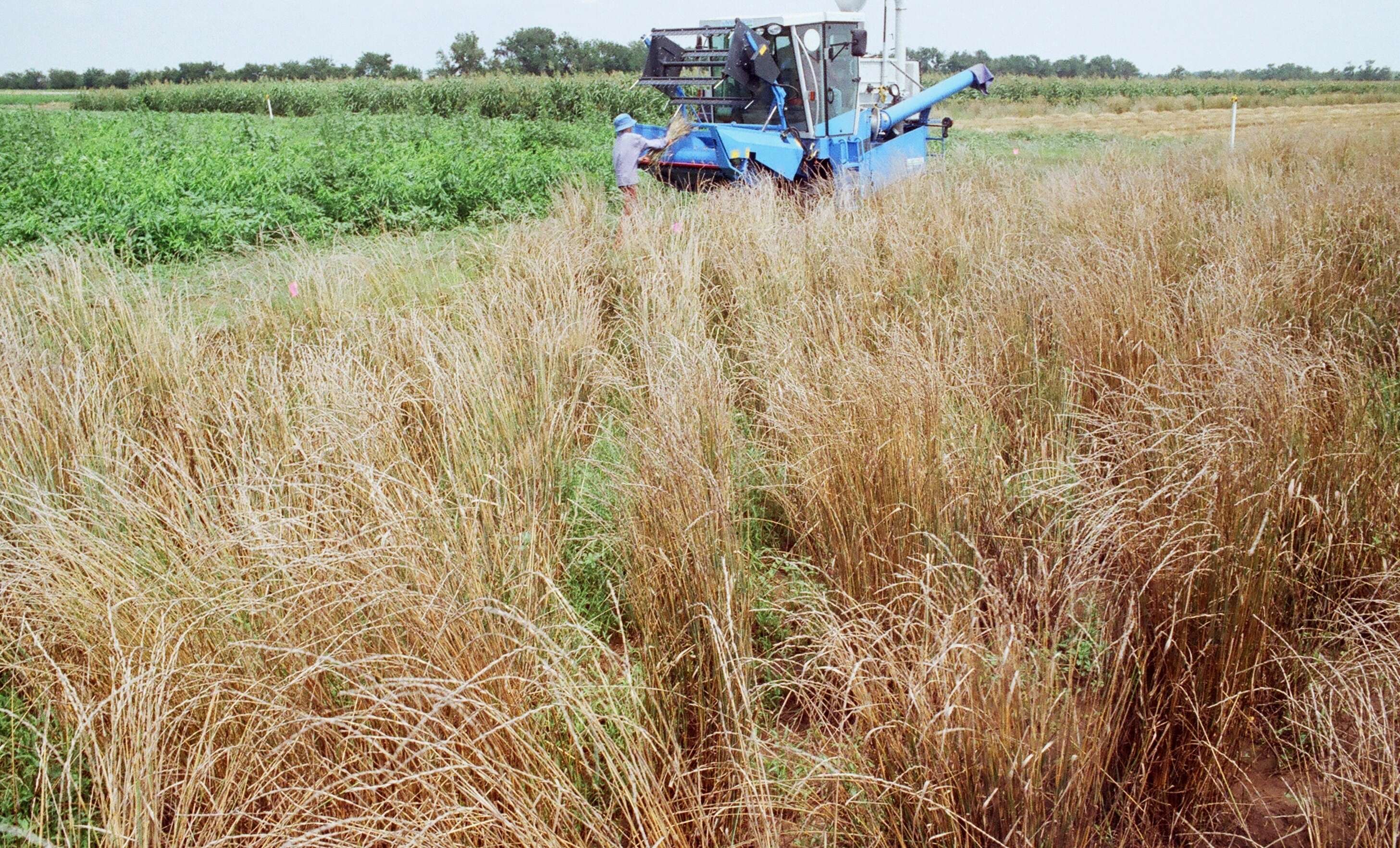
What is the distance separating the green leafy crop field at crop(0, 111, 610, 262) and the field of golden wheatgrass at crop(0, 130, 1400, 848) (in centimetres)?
265

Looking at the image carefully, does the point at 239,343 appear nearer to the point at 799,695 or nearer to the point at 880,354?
the point at 880,354

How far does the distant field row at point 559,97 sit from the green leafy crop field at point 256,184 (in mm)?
8951

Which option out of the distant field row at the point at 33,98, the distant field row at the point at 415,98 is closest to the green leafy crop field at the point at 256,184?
the distant field row at the point at 415,98

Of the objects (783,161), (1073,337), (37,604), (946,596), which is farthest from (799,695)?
(783,161)

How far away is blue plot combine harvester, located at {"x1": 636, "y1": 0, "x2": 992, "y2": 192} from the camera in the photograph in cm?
957

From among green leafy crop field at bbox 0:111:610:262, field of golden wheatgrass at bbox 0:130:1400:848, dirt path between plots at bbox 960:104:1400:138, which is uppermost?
dirt path between plots at bbox 960:104:1400:138

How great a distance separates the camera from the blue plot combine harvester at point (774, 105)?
377 inches

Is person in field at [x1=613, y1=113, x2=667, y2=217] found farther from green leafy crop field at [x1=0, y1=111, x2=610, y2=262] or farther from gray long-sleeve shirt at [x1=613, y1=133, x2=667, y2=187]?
green leafy crop field at [x1=0, y1=111, x2=610, y2=262]

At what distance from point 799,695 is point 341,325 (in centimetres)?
334

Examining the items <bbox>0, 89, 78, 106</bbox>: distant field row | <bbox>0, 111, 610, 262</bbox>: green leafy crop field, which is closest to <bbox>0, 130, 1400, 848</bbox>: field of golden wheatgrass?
<bbox>0, 111, 610, 262</bbox>: green leafy crop field

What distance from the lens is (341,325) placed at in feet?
15.0

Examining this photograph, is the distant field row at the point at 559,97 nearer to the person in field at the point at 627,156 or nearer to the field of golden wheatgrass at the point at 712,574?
the person in field at the point at 627,156

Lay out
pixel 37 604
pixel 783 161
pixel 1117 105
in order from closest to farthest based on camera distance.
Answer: pixel 37 604 → pixel 783 161 → pixel 1117 105

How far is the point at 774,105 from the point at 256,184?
6.21 meters
